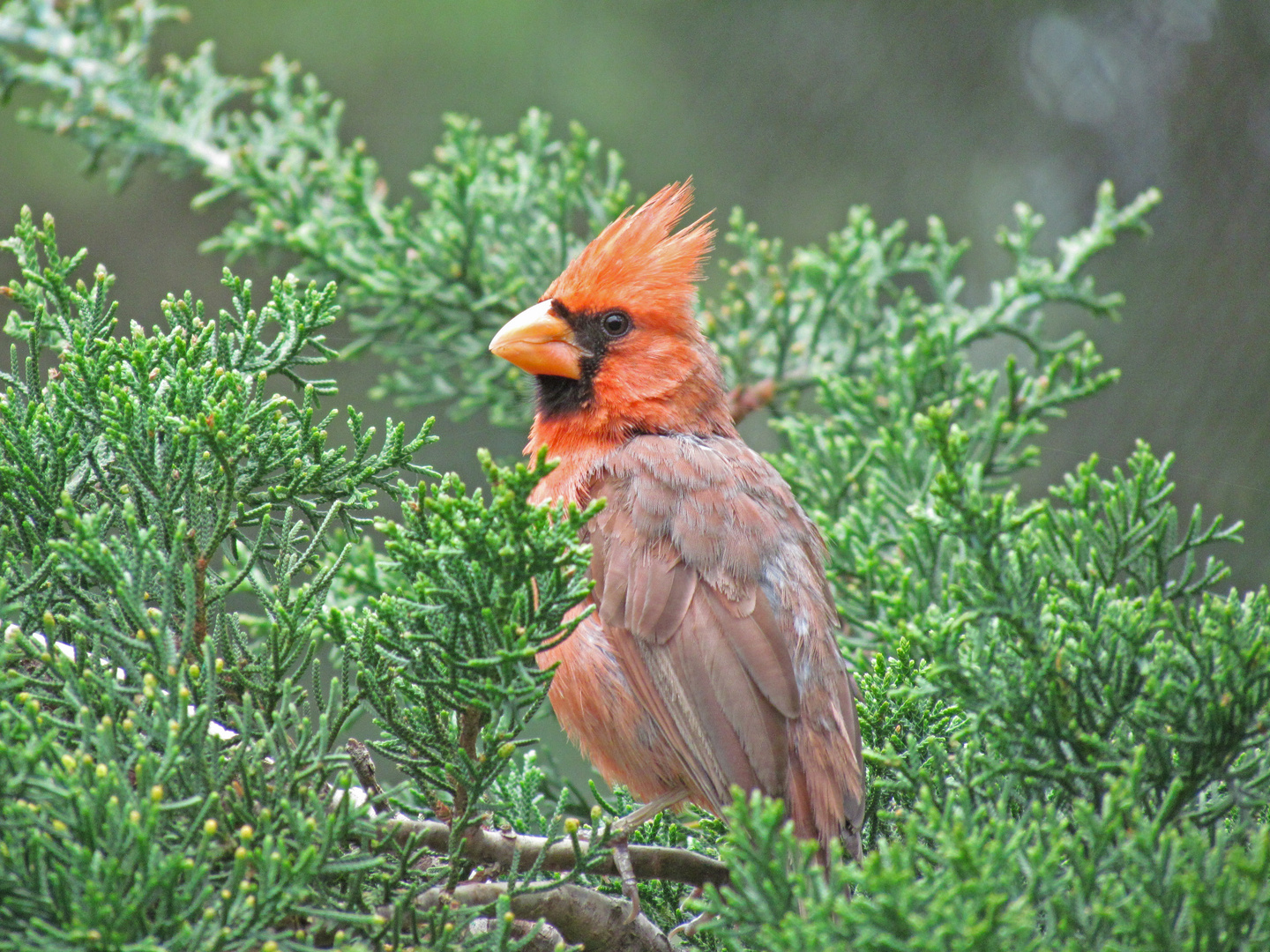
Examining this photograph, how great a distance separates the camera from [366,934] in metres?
1.37

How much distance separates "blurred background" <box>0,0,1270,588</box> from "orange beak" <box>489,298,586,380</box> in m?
1.38

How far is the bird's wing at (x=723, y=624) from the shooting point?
6.80 ft

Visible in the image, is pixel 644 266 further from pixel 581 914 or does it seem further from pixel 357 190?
pixel 581 914

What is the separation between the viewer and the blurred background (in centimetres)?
382

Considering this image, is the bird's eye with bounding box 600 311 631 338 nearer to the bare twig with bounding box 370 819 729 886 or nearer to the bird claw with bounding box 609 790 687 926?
the bird claw with bounding box 609 790 687 926

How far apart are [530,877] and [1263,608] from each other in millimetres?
1136

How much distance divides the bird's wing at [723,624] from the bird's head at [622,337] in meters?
0.22

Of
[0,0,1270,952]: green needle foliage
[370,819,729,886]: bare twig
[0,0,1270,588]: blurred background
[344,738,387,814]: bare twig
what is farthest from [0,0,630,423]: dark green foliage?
[344,738,387,814]: bare twig

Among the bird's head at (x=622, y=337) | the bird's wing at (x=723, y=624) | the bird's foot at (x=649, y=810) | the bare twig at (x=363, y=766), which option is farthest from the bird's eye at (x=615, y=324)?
the bare twig at (x=363, y=766)

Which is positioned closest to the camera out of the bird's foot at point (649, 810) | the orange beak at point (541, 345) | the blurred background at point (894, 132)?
the bird's foot at point (649, 810)

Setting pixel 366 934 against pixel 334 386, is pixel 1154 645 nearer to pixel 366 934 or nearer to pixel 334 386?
pixel 366 934

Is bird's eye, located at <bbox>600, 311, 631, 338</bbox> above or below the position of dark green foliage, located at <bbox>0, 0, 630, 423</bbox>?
below

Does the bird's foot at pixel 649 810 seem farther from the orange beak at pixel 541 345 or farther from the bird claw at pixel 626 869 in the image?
the orange beak at pixel 541 345

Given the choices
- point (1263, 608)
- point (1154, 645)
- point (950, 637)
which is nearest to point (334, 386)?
point (950, 637)
